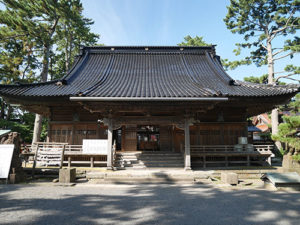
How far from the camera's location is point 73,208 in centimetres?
427

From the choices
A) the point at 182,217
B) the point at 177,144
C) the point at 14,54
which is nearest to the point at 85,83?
the point at 177,144

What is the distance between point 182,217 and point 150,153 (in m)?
6.85

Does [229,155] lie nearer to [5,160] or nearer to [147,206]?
[147,206]

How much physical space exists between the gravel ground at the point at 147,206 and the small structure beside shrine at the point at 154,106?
Answer: 9.67ft

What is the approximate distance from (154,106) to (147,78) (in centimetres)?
404

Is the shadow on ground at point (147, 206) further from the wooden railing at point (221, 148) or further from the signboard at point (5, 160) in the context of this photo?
the wooden railing at point (221, 148)

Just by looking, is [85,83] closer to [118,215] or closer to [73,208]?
[73,208]

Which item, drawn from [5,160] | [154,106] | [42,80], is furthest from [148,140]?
[42,80]

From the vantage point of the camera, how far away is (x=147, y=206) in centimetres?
444

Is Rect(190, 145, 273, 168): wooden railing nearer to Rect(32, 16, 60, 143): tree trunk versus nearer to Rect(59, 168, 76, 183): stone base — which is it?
Rect(59, 168, 76, 183): stone base

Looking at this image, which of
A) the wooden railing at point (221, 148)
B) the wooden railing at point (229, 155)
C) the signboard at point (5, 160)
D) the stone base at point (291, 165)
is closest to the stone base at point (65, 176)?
the signboard at point (5, 160)

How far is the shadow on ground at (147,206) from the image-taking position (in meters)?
3.67

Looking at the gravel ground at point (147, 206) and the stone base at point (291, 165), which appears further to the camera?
the stone base at point (291, 165)

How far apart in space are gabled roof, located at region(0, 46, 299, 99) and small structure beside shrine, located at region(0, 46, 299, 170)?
0.05 m
